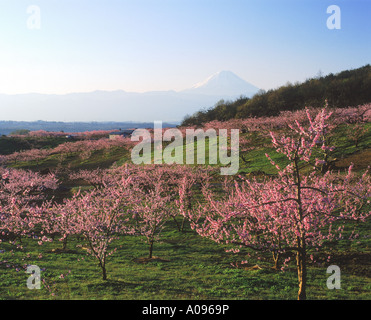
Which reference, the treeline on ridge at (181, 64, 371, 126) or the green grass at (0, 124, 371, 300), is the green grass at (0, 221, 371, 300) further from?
the treeline on ridge at (181, 64, 371, 126)

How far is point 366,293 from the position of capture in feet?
46.1

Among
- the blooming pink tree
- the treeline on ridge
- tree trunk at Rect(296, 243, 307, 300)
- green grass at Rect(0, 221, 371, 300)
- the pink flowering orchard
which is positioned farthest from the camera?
the treeline on ridge

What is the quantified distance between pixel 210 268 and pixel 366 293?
8465 millimetres

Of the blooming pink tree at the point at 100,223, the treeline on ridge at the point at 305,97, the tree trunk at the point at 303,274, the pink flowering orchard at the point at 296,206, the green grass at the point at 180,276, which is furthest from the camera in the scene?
the treeline on ridge at the point at 305,97

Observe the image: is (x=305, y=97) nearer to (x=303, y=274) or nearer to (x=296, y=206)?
(x=296, y=206)

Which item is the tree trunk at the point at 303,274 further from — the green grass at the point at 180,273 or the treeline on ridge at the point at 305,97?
the treeline on ridge at the point at 305,97

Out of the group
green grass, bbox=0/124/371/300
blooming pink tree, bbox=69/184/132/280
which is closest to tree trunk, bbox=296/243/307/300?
green grass, bbox=0/124/371/300

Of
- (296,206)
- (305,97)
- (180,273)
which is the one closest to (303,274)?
(296,206)

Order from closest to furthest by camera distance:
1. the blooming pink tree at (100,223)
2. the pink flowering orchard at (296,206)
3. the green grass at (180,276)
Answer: the pink flowering orchard at (296,206), the green grass at (180,276), the blooming pink tree at (100,223)

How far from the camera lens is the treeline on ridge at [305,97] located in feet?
283

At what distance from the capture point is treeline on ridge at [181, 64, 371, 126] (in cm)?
8619

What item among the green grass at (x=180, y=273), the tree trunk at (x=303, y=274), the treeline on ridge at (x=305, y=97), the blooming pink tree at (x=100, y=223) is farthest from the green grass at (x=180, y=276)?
the treeline on ridge at (x=305, y=97)

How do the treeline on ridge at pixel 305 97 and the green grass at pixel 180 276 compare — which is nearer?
the green grass at pixel 180 276
